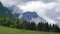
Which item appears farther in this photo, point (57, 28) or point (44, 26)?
point (44, 26)

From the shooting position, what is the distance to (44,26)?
420 feet

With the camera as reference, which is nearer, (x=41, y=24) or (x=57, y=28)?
(x=57, y=28)

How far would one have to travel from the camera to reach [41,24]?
426 ft

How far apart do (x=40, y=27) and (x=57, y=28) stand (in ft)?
42.4

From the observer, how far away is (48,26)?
129000mm

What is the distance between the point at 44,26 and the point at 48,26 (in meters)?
3.48

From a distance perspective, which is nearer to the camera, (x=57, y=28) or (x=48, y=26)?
(x=57, y=28)

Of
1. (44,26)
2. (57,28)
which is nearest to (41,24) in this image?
(44,26)

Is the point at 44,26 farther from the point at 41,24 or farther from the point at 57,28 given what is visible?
the point at 57,28

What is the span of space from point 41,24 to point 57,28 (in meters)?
15.1

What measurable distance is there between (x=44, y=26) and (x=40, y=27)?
214 inches

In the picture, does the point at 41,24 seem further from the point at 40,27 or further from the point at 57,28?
the point at 57,28

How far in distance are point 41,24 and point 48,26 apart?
581 centimetres

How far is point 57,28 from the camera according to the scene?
120m
